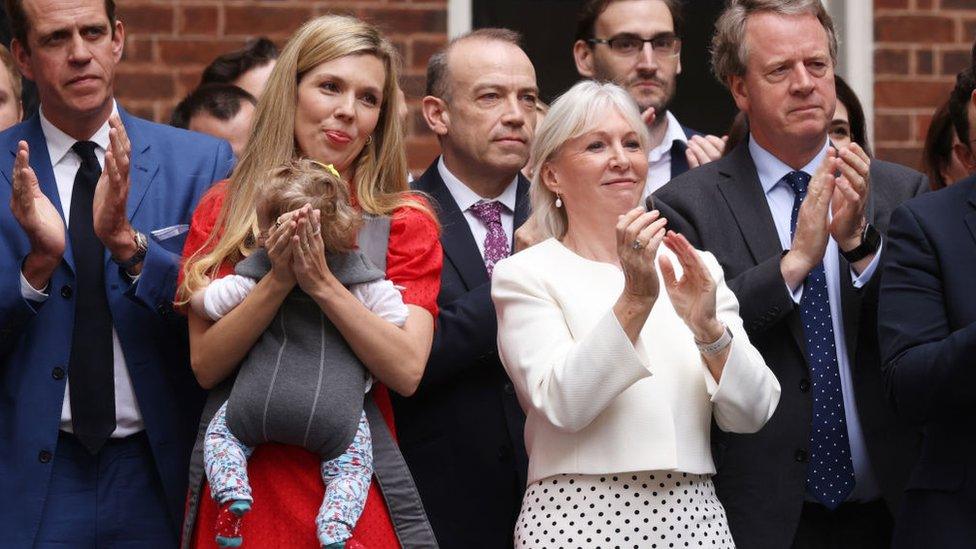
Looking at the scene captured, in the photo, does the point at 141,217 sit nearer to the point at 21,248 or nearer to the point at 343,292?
the point at 21,248

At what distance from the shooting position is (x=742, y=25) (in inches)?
191

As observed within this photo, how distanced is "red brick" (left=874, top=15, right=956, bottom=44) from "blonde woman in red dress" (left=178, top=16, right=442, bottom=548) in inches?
119

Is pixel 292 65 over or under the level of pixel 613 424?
over

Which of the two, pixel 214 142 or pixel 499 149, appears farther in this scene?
pixel 499 149

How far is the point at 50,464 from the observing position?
13.9 feet

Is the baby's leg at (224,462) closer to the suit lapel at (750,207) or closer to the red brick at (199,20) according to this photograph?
the suit lapel at (750,207)

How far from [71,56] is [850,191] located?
6.79ft

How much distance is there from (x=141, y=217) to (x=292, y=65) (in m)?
0.57

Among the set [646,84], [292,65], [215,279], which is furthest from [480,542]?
[646,84]

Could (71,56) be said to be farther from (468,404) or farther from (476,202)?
(468,404)

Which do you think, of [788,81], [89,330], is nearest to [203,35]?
[89,330]

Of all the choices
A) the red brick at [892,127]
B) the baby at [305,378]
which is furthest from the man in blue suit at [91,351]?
the red brick at [892,127]

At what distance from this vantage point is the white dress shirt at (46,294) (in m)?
4.28

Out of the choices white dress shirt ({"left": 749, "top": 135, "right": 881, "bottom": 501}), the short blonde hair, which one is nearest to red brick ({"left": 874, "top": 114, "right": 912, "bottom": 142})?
the short blonde hair
